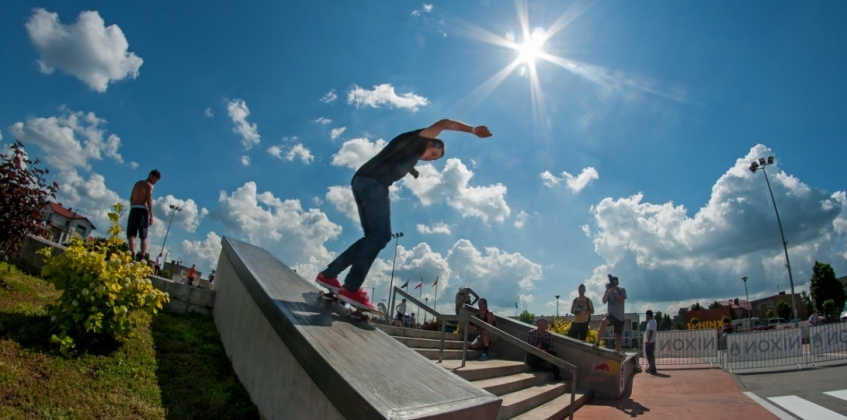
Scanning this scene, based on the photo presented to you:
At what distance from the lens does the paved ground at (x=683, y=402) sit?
5536 millimetres

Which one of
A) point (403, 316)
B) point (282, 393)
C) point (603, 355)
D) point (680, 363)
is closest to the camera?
point (282, 393)

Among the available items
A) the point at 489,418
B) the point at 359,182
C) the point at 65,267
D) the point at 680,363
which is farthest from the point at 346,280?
the point at 680,363

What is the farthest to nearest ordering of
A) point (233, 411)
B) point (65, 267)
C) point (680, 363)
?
point (680, 363) → point (65, 267) → point (233, 411)

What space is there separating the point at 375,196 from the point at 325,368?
202 centimetres

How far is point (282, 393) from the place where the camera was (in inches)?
111

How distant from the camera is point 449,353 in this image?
6402mm

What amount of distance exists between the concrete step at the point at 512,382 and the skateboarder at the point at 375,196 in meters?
1.78

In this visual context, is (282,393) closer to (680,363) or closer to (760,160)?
(680,363)

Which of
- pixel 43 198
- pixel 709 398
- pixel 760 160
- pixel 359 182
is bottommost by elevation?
pixel 709 398

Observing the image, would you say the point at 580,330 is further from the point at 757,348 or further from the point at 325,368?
the point at 325,368

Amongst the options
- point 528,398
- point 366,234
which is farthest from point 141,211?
point 528,398

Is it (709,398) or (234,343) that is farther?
(709,398)

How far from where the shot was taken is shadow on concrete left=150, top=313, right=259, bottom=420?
3057mm

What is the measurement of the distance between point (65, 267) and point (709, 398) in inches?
334
